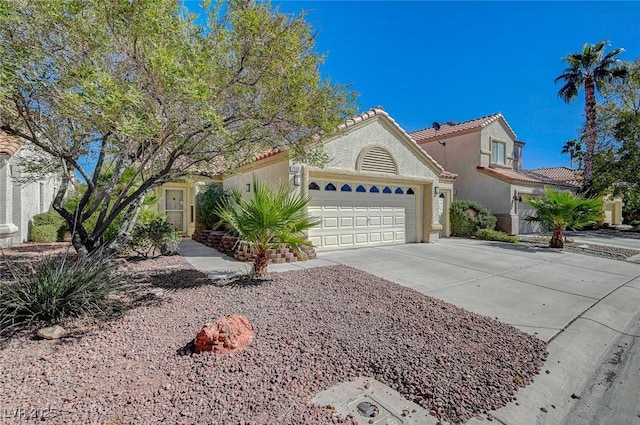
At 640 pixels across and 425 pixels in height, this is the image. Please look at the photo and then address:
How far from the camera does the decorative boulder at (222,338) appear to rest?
355 cm

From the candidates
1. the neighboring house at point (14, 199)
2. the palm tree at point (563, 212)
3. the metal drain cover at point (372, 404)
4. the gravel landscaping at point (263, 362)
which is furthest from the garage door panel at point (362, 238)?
the neighboring house at point (14, 199)

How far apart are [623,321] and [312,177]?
26.6 feet

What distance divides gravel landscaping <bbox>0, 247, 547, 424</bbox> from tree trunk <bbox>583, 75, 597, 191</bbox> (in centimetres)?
Answer: 2439

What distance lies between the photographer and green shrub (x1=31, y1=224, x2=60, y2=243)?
11836 mm

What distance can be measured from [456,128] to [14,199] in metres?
22.5

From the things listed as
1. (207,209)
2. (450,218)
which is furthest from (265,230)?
(450,218)

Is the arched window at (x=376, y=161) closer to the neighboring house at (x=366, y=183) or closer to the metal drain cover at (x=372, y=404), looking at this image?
the neighboring house at (x=366, y=183)

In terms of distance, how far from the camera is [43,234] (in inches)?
469

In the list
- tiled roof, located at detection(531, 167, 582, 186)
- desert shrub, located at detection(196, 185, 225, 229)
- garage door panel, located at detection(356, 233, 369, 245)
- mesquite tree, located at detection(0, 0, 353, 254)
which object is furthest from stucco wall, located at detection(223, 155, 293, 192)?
tiled roof, located at detection(531, 167, 582, 186)

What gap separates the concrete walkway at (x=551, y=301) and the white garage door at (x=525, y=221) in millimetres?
7692

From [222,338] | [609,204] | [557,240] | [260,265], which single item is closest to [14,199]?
[260,265]

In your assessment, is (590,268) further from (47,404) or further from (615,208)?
(615,208)

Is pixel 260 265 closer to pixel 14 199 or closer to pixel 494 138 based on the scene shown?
pixel 14 199

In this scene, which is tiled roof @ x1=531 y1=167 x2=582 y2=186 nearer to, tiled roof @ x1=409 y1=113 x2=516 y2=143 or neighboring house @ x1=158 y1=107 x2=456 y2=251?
tiled roof @ x1=409 y1=113 x2=516 y2=143
